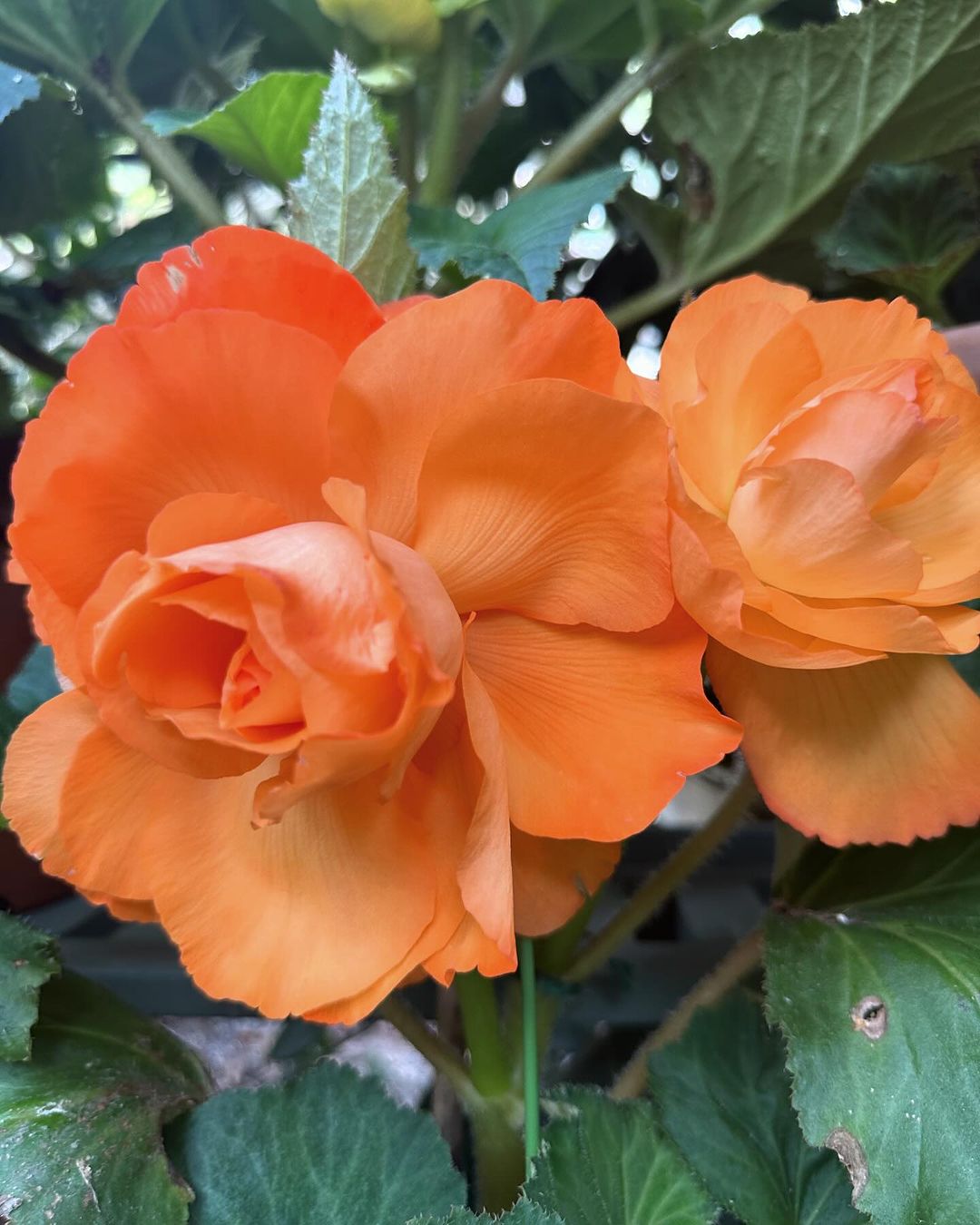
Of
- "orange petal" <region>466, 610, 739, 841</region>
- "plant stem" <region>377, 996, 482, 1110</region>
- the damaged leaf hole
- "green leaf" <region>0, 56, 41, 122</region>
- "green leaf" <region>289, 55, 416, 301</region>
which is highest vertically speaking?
"green leaf" <region>0, 56, 41, 122</region>

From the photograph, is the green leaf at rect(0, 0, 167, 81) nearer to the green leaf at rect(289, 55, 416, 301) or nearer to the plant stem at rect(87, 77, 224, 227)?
the plant stem at rect(87, 77, 224, 227)

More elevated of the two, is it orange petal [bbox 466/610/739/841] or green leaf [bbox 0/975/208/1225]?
orange petal [bbox 466/610/739/841]

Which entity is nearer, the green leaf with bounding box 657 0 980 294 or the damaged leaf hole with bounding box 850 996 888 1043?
the damaged leaf hole with bounding box 850 996 888 1043

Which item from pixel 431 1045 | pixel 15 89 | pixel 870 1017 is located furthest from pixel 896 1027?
pixel 15 89

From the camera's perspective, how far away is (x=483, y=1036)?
40cm

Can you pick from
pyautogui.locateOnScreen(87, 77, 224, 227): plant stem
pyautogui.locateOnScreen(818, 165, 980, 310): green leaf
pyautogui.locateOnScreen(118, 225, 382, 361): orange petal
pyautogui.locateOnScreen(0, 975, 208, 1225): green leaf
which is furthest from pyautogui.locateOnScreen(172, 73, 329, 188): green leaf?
pyautogui.locateOnScreen(0, 975, 208, 1225): green leaf

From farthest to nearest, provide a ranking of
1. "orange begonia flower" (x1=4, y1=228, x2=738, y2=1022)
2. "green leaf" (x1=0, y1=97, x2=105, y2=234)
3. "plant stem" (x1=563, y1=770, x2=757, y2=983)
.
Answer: "green leaf" (x1=0, y1=97, x2=105, y2=234) → "plant stem" (x1=563, y1=770, x2=757, y2=983) → "orange begonia flower" (x1=4, y1=228, x2=738, y2=1022)

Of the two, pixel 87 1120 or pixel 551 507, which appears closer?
pixel 551 507

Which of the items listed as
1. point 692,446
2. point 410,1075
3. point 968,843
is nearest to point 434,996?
point 410,1075

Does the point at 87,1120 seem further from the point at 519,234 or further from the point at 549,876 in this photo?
the point at 519,234

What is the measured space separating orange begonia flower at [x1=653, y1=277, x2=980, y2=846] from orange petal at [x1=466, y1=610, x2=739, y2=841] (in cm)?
2

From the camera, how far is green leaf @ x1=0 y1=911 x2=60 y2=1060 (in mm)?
347

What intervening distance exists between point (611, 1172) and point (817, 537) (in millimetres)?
280

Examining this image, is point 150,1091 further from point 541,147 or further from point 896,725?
point 541,147
